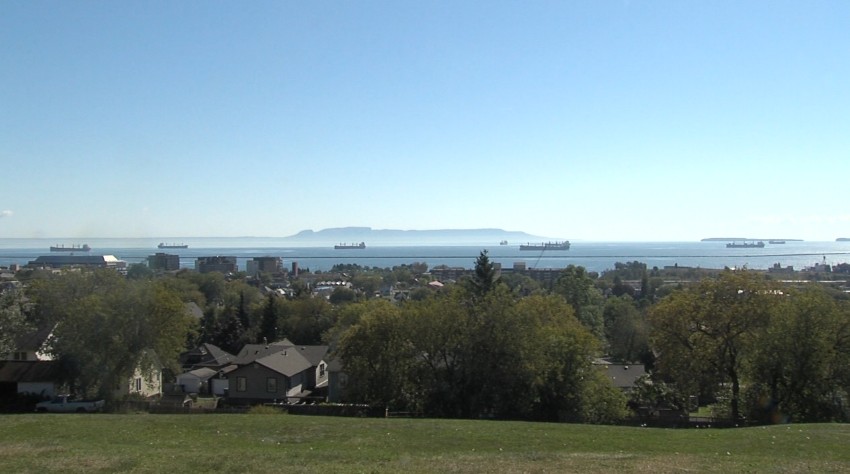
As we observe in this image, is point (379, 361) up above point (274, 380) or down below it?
above

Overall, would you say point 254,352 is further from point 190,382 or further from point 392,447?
point 392,447

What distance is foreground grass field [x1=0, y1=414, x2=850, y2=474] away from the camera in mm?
10344

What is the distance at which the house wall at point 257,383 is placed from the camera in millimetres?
31625

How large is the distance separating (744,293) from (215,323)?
138 ft

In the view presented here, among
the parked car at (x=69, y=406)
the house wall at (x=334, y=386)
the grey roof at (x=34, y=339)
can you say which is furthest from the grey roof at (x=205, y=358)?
the parked car at (x=69, y=406)

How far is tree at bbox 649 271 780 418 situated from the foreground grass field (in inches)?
306

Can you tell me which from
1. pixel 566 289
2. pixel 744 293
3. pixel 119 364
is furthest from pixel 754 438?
pixel 566 289

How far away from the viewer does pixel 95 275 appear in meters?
37.0

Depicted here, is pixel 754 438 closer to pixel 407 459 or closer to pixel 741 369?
pixel 407 459

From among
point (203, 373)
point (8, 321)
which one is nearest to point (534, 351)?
point (8, 321)

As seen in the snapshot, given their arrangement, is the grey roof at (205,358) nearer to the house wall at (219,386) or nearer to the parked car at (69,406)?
the house wall at (219,386)

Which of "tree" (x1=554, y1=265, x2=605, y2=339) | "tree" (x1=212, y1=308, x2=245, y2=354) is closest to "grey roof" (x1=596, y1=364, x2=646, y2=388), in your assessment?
"tree" (x1=554, y1=265, x2=605, y2=339)

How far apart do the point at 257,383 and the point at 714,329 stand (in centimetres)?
2210

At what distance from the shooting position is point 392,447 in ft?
40.1
